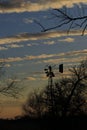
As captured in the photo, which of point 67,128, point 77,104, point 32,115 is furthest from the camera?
point 32,115

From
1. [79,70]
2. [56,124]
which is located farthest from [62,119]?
[79,70]

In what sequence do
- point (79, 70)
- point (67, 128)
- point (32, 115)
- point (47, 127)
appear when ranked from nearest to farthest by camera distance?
1. point (67, 128)
2. point (47, 127)
3. point (79, 70)
4. point (32, 115)

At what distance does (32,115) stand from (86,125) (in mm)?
78915

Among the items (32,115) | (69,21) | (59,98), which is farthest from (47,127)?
(32,115)

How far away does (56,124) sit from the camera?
171 feet

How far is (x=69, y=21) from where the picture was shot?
Result: 1051cm

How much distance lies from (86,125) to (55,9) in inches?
1619

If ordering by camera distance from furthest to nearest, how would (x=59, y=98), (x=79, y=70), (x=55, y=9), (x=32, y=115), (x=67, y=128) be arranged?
(x=32, y=115), (x=59, y=98), (x=79, y=70), (x=67, y=128), (x=55, y=9)

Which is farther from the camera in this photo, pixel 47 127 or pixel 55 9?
pixel 47 127

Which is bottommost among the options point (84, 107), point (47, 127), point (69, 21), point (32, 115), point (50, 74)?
point (32, 115)

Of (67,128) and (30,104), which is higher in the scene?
(67,128)

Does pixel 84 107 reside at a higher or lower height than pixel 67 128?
lower

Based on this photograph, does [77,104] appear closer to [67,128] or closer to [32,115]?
[67,128]

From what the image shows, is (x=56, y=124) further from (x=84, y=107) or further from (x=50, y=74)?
(x=84, y=107)
